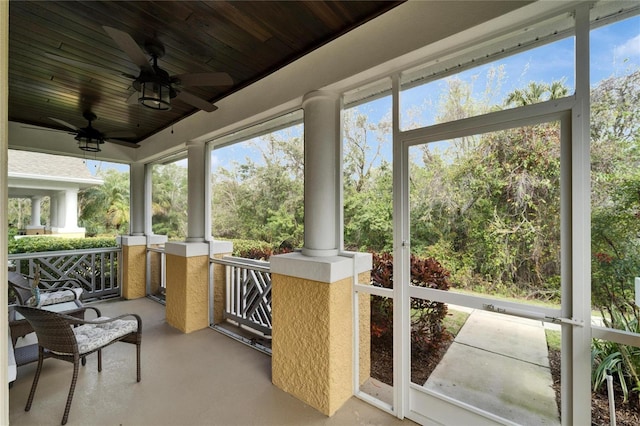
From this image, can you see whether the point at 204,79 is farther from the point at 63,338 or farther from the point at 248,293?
the point at 248,293

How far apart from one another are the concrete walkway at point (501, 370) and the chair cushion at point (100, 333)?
2608 mm

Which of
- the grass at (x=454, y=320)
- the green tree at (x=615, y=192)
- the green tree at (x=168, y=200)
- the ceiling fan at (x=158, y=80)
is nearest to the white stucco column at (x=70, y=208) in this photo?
the green tree at (x=168, y=200)

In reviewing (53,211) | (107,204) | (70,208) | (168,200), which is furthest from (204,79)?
(107,204)

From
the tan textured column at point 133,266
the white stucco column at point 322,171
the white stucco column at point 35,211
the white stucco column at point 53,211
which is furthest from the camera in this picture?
the white stucco column at point 35,211

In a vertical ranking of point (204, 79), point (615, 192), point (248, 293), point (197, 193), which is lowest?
point (248, 293)

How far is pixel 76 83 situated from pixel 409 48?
138 inches

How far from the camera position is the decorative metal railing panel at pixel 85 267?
14.3 feet

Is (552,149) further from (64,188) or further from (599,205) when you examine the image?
(64,188)

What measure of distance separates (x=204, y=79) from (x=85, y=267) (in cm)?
489

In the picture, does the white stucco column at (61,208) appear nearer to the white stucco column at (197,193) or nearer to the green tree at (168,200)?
the green tree at (168,200)

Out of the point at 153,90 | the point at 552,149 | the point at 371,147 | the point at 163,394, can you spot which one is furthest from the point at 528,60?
the point at 163,394

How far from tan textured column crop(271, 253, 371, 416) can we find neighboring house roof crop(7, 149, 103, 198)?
20.6 feet

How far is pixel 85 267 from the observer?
16.2 feet

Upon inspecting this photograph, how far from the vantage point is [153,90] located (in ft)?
7.16
